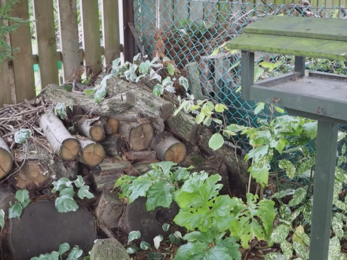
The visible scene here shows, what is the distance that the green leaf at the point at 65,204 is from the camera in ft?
9.60

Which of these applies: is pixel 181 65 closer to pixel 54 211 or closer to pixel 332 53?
pixel 54 211

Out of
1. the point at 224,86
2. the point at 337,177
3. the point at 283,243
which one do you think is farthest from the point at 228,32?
the point at 283,243

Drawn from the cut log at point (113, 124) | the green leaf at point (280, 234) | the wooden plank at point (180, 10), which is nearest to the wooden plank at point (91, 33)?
the wooden plank at point (180, 10)

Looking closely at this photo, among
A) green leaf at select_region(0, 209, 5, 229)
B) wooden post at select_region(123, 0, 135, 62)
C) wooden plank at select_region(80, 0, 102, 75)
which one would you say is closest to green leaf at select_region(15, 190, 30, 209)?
green leaf at select_region(0, 209, 5, 229)

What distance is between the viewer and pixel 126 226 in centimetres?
313

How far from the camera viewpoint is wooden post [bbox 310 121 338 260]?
6.09 feet

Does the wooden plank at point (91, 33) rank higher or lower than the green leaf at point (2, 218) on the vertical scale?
higher

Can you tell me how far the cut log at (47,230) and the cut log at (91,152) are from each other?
0.30 meters

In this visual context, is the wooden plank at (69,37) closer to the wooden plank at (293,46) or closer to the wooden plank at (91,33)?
the wooden plank at (91,33)

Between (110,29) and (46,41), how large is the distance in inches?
25.9

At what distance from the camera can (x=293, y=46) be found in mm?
1729

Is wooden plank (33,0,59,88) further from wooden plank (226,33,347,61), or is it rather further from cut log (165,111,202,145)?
wooden plank (226,33,347,61)

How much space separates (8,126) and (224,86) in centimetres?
172

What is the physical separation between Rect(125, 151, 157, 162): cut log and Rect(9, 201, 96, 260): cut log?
50 cm
